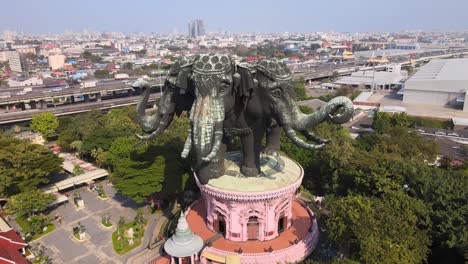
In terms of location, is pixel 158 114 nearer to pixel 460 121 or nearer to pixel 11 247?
pixel 11 247

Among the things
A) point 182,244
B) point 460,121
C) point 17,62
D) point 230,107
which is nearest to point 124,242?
point 182,244

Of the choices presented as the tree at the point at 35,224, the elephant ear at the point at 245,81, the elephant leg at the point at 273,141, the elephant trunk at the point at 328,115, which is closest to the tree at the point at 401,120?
the elephant leg at the point at 273,141

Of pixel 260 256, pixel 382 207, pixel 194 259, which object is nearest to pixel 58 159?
pixel 194 259

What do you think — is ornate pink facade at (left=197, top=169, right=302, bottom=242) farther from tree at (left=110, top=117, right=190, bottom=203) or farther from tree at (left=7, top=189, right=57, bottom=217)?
tree at (left=7, top=189, right=57, bottom=217)

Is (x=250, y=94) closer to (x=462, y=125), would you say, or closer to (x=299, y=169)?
(x=299, y=169)

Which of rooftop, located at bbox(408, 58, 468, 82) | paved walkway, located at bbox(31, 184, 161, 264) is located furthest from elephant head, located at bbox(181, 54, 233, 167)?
rooftop, located at bbox(408, 58, 468, 82)

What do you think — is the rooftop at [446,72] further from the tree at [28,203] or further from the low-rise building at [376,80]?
the tree at [28,203]

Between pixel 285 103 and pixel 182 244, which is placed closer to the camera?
pixel 285 103
